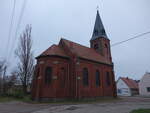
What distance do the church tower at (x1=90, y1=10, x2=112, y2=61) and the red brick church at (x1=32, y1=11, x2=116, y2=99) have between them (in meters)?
4.87

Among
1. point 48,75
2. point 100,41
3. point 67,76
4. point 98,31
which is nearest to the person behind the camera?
point 48,75

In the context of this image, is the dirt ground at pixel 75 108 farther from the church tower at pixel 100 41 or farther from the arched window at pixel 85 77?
the church tower at pixel 100 41

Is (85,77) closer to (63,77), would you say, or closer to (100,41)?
(63,77)

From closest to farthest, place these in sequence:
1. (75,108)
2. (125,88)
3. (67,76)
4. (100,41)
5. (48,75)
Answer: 1. (75,108)
2. (48,75)
3. (67,76)
4. (100,41)
5. (125,88)

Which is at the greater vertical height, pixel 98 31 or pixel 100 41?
pixel 98 31

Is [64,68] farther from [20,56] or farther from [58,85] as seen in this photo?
[20,56]

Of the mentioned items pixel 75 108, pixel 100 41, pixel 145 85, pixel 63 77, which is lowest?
pixel 75 108

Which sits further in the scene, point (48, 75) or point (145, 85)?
point (145, 85)

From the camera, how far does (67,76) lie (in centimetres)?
2323

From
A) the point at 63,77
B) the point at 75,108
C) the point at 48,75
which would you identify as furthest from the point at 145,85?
the point at 75,108

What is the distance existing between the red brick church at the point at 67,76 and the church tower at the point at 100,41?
4867 millimetres

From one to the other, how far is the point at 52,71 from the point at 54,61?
Result: 1611 millimetres

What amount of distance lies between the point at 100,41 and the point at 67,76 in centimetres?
1354

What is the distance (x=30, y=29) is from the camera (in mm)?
30766
